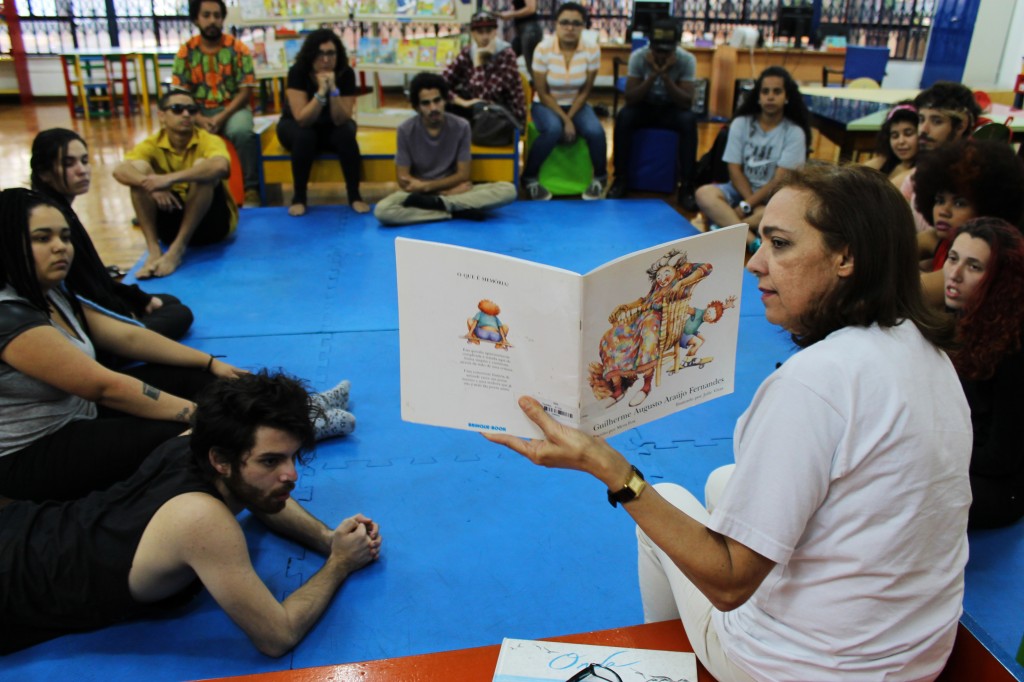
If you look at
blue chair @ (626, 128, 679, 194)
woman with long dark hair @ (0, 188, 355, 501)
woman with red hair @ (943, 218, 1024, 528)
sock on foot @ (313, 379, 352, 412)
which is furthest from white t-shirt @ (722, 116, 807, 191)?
woman with long dark hair @ (0, 188, 355, 501)

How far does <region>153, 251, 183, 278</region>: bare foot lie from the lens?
168 inches

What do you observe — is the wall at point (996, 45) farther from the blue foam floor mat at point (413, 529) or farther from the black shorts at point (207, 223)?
the black shorts at point (207, 223)

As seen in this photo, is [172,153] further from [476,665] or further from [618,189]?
[476,665]

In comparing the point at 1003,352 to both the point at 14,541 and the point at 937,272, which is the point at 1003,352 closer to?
the point at 937,272

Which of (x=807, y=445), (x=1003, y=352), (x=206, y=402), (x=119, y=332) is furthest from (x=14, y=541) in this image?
(x=1003, y=352)

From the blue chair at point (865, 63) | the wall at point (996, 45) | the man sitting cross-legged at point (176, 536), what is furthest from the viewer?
the wall at point (996, 45)

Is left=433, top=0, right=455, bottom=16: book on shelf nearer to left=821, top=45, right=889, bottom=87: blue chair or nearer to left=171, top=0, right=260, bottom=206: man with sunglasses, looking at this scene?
left=171, top=0, right=260, bottom=206: man with sunglasses

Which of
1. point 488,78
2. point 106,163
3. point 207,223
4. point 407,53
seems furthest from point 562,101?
point 106,163

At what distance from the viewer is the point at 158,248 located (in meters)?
4.49

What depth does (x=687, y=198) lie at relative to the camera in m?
5.90

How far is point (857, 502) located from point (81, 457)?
79.8 inches

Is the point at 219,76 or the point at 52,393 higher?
the point at 219,76

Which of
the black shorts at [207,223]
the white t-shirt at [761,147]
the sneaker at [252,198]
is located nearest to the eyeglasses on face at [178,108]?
the black shorts at [207,223]

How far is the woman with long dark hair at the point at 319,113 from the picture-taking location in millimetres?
5336
